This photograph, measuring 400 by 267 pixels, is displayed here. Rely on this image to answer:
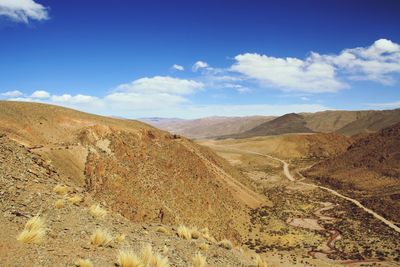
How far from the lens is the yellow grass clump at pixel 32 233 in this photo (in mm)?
8297

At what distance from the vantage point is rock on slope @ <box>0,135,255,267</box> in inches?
324

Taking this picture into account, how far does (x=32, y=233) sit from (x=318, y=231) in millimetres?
33743

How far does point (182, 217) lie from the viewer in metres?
29.3

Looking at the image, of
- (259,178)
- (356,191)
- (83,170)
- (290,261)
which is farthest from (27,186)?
(259,178)

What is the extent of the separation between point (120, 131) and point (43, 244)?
1033 inches

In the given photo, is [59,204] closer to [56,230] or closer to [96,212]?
[96,212]

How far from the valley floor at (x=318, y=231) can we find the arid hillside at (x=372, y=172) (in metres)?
3.53

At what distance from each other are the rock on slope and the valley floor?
1426cm

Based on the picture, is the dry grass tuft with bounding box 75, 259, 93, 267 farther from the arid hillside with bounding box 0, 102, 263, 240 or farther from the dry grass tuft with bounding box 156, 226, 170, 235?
the arid hillside with bounding box 0, 102, 263, 240

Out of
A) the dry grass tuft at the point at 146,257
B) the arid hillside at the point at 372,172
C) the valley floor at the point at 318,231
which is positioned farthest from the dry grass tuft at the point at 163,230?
the arid hillside at the point at 372,172

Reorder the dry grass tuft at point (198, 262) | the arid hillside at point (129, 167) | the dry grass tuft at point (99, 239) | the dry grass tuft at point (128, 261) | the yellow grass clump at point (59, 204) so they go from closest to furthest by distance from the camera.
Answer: the dry grass tuft at point (128, 261) < the dry grass tuft at point (99, 239) < the dry grass tuft at point (198, 262) < the yellow grass clump at point (59, 204) < the arid hillside at point (129, 167)

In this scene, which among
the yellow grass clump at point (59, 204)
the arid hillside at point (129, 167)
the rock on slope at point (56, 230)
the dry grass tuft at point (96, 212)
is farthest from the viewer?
the arid hillside at point (129, 167)

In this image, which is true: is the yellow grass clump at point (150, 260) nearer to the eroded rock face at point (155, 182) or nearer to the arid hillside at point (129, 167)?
the arid hillside at point (129, 167)

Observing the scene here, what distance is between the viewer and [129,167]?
29781mm
